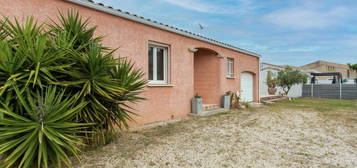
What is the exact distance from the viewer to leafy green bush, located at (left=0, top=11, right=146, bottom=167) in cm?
284

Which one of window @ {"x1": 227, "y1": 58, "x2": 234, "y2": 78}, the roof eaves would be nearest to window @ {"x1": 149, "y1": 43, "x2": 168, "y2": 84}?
the roof eaves

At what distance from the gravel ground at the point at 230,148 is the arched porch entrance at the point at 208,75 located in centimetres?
410

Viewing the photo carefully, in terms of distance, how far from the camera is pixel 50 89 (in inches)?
127

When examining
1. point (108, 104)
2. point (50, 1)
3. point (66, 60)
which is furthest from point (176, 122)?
point (50, 1)

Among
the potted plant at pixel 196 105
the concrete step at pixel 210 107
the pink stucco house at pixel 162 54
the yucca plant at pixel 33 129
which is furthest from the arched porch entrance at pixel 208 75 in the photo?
the yucca plant at pixel 33 129

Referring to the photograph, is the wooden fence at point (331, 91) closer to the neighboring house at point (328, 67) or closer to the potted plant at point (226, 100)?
the potted plant at point (226, 100)

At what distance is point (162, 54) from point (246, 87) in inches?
328

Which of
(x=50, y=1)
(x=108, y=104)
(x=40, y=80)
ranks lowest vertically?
(x=108, y=104)

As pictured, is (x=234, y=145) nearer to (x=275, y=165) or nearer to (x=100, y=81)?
(x=275, y=165)

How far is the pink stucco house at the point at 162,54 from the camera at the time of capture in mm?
5352

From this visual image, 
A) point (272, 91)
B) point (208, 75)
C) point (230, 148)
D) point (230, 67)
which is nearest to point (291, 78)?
point (272, 91)

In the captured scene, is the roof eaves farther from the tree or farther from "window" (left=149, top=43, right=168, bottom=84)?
the tree

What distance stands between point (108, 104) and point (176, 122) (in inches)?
155

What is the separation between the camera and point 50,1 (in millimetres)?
4957
